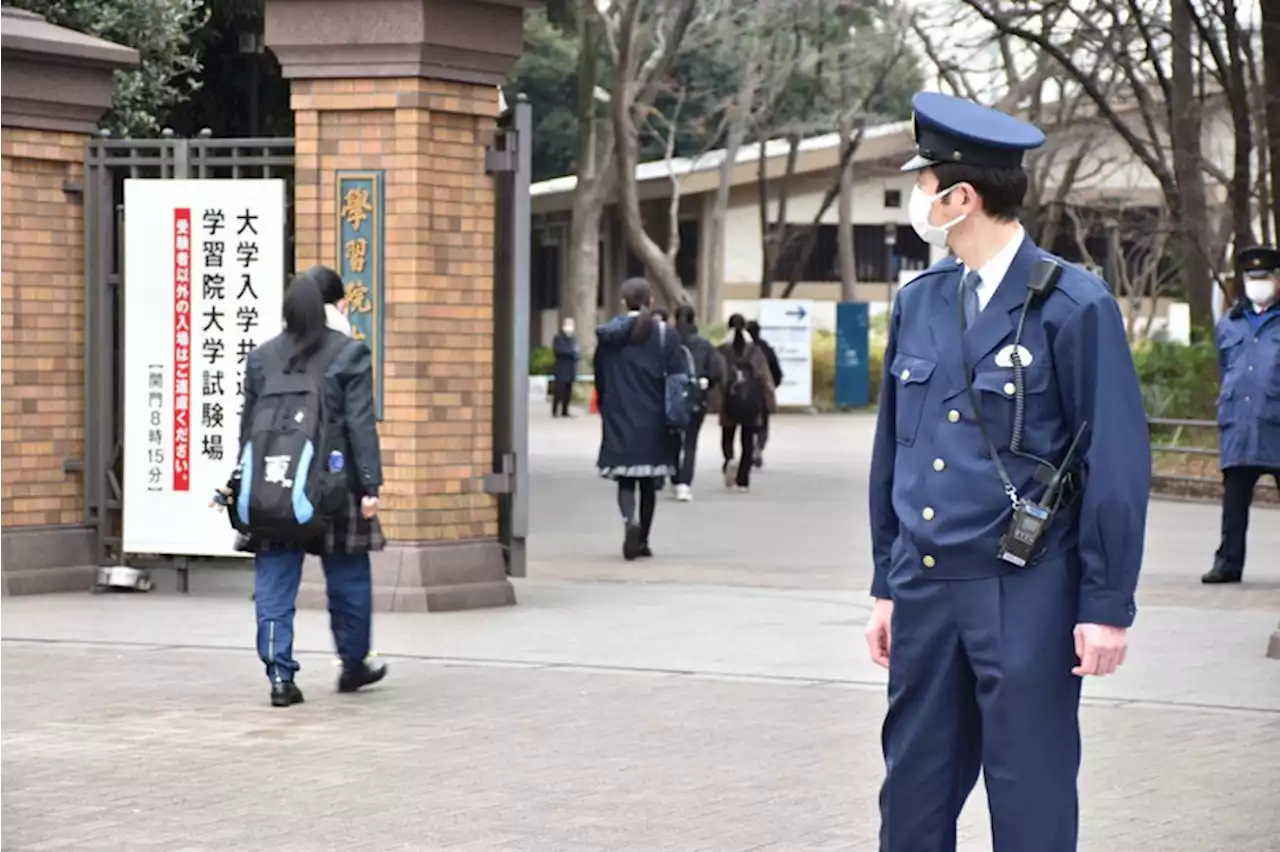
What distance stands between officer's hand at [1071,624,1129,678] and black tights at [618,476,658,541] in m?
10.8

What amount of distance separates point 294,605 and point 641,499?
6511 millimetres

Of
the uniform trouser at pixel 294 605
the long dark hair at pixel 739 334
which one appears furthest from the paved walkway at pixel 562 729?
the long dark hair at pixel 739 334

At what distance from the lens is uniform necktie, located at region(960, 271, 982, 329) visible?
4.82m

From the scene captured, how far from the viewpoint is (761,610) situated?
489 inches

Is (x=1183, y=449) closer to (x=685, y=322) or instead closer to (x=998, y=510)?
(x=685, y=322)

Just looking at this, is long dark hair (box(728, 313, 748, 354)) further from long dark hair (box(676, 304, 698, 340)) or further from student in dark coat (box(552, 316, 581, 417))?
student in dark coat (box(552, 316, 581, 417))

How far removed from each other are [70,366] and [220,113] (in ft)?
21.2

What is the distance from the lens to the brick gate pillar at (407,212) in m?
12.0

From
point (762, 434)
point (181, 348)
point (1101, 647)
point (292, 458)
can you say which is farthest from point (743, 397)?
point (1101, 647)

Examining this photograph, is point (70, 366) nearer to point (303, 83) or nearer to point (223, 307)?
point (223, 307)

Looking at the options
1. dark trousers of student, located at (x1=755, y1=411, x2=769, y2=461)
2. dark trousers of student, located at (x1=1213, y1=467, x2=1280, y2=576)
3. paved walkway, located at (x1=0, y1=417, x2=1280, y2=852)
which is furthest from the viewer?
dark trousers of student, located at (x1=755, y1=411, x2=769, y2=461)

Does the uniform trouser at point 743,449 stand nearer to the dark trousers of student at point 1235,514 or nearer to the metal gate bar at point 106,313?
the dark trousers of student at point 1235,514

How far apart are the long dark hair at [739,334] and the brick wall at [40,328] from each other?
997 cm

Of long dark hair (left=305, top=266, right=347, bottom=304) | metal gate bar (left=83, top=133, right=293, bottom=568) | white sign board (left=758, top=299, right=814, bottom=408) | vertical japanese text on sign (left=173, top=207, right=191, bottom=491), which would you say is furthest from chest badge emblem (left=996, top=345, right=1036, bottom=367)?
white sign board (left=758, top=299, right=814, bottom=408)
